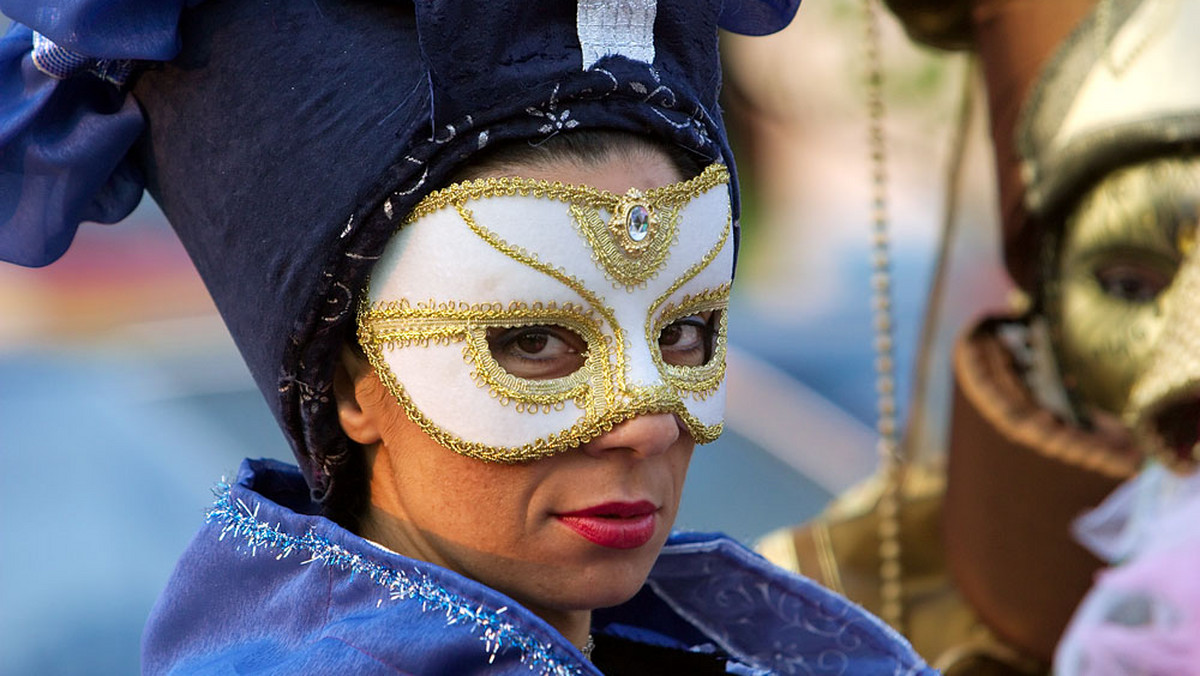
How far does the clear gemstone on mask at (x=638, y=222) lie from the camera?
4.10 feet

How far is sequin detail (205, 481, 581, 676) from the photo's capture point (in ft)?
3.92

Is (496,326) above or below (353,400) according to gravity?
above

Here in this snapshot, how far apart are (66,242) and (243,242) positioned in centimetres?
26

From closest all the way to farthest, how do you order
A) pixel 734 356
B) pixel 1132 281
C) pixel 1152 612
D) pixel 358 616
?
1. pixel 358 616
2. pixel 1152 612
3. pixel 1132 281
4. pixel 734 356

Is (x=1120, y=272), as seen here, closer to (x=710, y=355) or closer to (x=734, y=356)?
(x=710, y=355)

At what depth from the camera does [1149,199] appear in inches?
111

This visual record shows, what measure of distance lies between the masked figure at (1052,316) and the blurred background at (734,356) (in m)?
0.37

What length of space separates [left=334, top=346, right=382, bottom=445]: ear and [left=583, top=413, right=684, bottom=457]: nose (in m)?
0.20

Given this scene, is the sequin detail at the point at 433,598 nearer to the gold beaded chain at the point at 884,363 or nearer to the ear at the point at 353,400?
the ear at the point at 353,400

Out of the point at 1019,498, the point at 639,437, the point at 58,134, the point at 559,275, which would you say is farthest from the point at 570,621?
the point at 1019,498

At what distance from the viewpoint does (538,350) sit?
127 centimetres

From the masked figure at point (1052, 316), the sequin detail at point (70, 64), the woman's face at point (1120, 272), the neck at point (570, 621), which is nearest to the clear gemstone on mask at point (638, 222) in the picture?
the neck at point (570, 621)

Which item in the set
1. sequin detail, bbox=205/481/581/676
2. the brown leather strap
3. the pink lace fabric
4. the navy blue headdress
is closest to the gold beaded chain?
the brown leather strap

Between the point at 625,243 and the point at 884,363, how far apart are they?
2.06 meters
